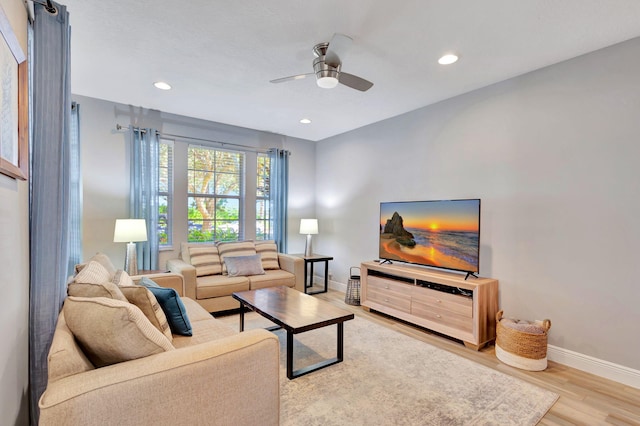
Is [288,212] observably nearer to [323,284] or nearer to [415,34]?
[323,284]

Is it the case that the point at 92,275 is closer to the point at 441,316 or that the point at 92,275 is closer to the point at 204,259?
the point at 204,259

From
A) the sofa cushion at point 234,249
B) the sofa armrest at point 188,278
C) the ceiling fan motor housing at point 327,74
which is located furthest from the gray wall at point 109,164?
the ceiling fan motor housing at point 327,74

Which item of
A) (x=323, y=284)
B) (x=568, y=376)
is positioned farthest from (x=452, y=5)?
(x=323, y=284)

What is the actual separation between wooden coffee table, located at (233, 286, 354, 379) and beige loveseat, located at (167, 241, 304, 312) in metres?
A: 0.69

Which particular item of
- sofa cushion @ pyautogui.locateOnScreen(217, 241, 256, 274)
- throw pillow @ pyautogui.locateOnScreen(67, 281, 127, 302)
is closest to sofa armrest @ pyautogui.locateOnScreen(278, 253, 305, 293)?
sofa cushion @ pyautogui.locateOnScreen(217, 241, 256, 274)

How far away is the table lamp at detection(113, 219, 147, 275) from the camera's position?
10.8 feet

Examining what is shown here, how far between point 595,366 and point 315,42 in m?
3.42

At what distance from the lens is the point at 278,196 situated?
505 cm

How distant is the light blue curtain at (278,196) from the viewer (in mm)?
5031

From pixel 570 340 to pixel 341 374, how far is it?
1982mm

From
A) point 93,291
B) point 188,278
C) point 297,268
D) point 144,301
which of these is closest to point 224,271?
point 188,278

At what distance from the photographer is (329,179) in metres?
5.31

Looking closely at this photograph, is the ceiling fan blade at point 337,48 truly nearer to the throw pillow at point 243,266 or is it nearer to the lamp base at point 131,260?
the throw pillow at point 243,266

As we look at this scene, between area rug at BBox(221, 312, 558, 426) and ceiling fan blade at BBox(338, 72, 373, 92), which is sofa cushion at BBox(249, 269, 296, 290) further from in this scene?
ceiling fan blade at BBox(338, 72, 373, 92)
